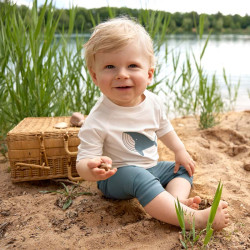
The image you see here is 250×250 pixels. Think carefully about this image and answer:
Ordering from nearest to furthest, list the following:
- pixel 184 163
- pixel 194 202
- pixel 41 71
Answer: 1. pixel 194 202
2. pixel 184 163
3. pixel 41 71

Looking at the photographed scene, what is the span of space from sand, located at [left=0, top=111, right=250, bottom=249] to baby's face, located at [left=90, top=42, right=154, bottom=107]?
57 cm

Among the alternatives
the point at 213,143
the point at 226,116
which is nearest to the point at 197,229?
the point at 213,143

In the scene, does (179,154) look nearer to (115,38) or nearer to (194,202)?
(194,202)

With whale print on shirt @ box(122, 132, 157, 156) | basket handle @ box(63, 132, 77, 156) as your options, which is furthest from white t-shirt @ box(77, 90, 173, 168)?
basket handle @ box(63, 132, 77, 156)

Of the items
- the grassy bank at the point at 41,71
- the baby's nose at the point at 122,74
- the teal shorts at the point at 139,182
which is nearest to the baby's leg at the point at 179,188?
the teal shorts at the point at 139,182

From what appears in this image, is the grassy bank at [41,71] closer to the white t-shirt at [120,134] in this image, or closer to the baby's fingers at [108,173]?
the white t-shirt at [120,134]

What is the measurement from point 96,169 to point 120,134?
12.4 inches

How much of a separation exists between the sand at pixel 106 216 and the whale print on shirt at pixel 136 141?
294 millimetres

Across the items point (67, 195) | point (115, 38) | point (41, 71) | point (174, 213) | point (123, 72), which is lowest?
point (67, 195)

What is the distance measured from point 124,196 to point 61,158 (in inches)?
23.4

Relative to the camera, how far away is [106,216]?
5.07ft

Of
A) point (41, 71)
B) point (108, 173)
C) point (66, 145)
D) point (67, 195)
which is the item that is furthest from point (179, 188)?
point (41, 71)

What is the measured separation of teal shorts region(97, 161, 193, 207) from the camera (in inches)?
57.1

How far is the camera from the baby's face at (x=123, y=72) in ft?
4.80
